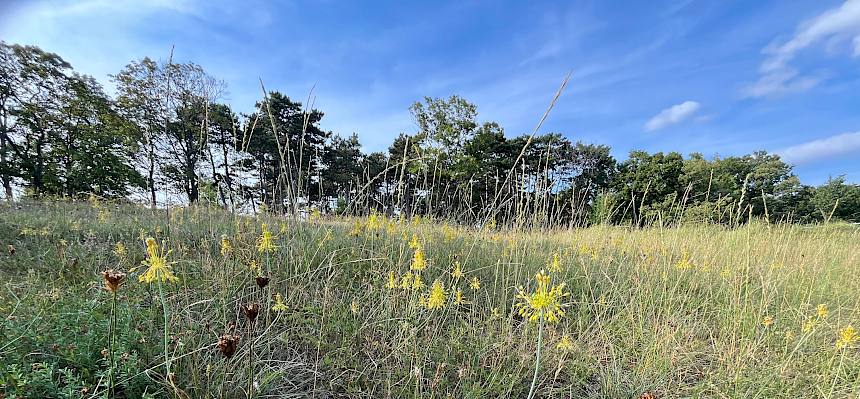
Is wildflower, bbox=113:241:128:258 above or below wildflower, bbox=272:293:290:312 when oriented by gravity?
above

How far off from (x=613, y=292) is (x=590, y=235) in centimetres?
186

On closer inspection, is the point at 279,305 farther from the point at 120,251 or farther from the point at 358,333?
the point at 120,251

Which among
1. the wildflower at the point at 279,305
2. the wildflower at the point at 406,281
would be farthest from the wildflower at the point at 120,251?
the wildflower at the point at 406,281

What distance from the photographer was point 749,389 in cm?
150

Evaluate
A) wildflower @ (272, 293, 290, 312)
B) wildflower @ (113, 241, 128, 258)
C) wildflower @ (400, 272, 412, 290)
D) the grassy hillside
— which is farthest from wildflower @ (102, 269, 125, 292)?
wildflower @ (113, 241, 128, 258)

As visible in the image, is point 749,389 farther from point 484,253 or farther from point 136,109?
point 136,109

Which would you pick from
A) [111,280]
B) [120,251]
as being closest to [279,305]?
Result: [111,280]

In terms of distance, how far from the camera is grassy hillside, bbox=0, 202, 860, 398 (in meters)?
1.28

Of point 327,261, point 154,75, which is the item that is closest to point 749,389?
point 327,261

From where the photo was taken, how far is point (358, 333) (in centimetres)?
A: 171

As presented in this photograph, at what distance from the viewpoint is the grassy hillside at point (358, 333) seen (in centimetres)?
128

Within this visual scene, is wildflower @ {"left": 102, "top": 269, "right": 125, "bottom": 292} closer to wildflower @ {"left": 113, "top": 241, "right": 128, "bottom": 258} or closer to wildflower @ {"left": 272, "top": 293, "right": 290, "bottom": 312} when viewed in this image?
wildflower @ {"left": 272, "top": 293, "right": 290, "bottom": 312}

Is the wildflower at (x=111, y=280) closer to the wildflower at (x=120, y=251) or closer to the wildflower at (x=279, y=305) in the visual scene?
the wildflower at (x=279, y=305)

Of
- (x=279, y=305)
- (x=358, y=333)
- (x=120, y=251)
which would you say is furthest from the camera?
(x=120, y=251)
